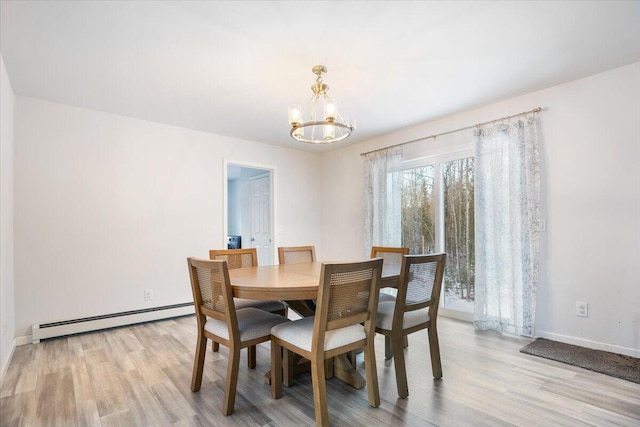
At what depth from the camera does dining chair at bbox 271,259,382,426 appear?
5.48 ft

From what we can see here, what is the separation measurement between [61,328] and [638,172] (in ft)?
17.6

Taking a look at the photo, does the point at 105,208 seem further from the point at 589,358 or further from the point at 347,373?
the point at 589,358

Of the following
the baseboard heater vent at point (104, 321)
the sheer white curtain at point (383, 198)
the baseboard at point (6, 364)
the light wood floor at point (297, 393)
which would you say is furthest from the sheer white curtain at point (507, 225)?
the baseboard at point (6, 364)

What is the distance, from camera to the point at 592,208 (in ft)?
9.12

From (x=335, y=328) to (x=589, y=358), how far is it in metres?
2.24

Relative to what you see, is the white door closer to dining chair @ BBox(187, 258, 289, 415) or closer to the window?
the window

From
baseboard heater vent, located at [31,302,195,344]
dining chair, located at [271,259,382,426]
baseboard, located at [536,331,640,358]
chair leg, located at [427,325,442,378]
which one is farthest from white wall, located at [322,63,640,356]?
baseboard heater vent, located at [31,302,195,344]

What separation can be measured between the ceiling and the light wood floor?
7.67 ft

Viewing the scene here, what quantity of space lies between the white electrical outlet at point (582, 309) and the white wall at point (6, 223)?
4.55 metres

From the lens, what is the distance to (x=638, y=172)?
256 centimetres

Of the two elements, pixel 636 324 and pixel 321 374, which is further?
pixel 636 324

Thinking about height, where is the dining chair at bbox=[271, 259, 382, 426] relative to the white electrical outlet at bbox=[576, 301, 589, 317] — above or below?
above

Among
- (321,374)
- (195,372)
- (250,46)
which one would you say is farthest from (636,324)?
(250,46)

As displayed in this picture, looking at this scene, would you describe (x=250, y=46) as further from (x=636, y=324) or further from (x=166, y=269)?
(x=636, y=324)
